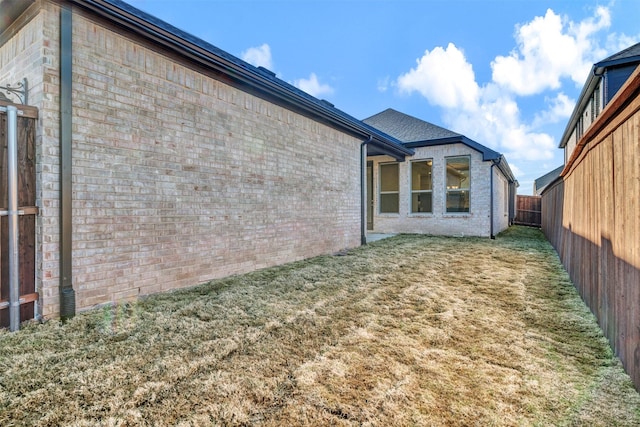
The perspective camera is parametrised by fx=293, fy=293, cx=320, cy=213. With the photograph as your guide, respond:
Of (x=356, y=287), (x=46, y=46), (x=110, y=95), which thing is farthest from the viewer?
(x=356, y=287)

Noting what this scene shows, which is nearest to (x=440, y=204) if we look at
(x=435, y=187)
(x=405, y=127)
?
(x=435, y=187)

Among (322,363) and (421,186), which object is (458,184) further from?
(322,363)

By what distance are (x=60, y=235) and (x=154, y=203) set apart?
96cm

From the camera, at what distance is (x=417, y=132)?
1105 cm

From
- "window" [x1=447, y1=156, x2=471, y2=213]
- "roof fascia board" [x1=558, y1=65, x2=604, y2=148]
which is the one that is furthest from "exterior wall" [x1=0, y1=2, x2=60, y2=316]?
"roof fascia board" [x1=558, y1=65, x2=604, y2=148]

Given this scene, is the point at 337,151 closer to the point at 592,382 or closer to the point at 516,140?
the point at 592,382

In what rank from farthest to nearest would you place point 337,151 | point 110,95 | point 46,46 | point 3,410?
point 337,151, point 110,95, point 46,46, point 3,410

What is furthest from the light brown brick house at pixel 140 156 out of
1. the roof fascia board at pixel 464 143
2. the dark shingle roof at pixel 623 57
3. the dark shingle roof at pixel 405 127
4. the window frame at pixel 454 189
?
the dark shingle roof at pixel 623 57

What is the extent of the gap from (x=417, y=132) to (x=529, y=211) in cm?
1070

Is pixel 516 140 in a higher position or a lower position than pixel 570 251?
higher

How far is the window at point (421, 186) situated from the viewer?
10297 mm

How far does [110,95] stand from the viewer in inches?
125

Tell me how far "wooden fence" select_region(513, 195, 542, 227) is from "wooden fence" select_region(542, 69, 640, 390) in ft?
51.4

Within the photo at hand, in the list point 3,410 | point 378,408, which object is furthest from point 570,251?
point 3,410
